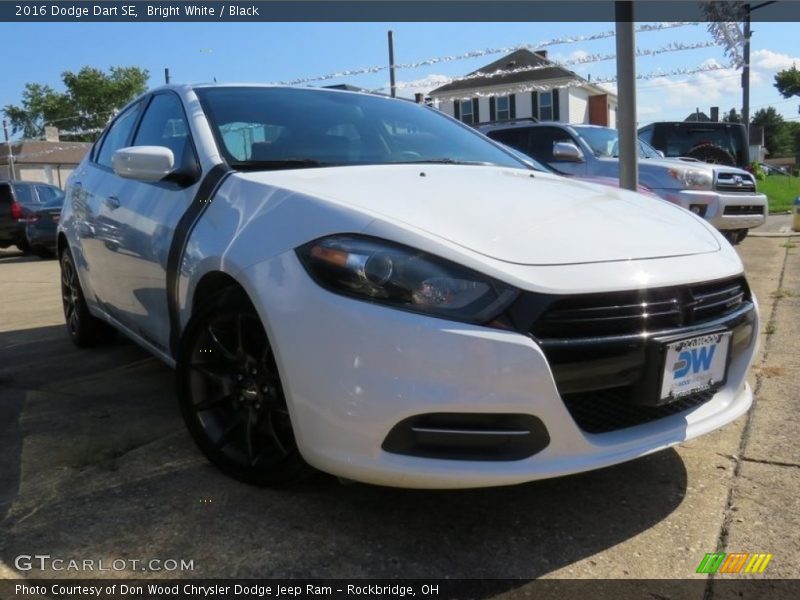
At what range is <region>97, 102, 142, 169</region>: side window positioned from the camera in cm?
391

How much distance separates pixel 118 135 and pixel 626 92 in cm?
330

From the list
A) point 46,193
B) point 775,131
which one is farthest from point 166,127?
point 775,131

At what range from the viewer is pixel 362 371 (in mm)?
1875

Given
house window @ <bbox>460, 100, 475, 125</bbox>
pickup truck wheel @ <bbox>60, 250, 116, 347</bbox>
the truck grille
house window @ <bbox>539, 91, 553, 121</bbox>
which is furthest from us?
house window @ <bbox>460, 100, 475, 125</bbox>

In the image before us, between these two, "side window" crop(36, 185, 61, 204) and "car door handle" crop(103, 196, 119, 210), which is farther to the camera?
"side window" crop(36, 185, 61, 204)

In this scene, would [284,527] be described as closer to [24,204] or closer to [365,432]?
[365,432]

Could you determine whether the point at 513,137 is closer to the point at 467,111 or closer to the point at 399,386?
the point at 399,386

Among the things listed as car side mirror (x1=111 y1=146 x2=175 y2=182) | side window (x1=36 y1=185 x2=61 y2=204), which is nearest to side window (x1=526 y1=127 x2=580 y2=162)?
car side mirror (x1=111 y1=146 x2=175 y2=182)

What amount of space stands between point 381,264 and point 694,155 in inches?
471

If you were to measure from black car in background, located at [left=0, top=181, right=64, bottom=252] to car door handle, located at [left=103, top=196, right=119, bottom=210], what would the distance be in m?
11.5

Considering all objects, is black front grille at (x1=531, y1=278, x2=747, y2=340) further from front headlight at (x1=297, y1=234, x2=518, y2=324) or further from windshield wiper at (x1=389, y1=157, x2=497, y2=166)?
windshield wiper at (x1=389, y1=157, x2=497, y2=166)

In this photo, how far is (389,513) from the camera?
225cm

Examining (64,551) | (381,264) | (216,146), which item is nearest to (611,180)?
(216,146)

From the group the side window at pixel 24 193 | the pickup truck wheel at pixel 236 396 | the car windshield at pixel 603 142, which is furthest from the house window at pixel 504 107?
the pickup truck wheel at pixel 236 396
